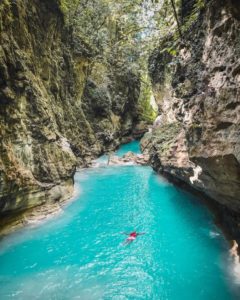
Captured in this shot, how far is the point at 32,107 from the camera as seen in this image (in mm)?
15945

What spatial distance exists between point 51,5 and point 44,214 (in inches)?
649

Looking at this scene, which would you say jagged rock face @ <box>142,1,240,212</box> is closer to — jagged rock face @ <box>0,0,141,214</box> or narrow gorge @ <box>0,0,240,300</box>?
narrow gorge @ <box>0,0,240,300</box>

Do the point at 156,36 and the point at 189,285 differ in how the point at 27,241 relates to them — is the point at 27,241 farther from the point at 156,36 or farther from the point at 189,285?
the point at 156,36

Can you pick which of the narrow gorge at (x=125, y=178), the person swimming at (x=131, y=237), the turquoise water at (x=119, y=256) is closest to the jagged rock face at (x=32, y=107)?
the narrow gorge at (x=125, y=178)

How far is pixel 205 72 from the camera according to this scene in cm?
913

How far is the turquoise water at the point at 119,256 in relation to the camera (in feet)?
30.3

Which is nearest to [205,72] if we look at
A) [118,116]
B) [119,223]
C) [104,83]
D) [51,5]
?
[119,223]

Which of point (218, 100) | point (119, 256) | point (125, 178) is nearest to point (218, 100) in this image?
point (218, 100)

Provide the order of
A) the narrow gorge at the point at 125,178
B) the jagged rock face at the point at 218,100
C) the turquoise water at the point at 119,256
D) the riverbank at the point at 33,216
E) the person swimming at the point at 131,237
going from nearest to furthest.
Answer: the jagged rock face at the point at 218,100 → the narrow gorge at the point at 125,178 → the turquoise water at the point at 119,256 → the person swimming at the point at 131,237 → the riverbank at the point at 33,216

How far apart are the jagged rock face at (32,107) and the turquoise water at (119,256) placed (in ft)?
6.89

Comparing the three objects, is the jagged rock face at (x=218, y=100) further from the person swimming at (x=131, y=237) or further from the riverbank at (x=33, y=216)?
the riverbank at (x=33, y=216)

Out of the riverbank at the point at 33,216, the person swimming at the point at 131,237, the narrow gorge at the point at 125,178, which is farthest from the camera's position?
the riverbank at the point at 33,216

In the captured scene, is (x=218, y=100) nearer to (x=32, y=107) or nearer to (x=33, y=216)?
(x=33, y=216)

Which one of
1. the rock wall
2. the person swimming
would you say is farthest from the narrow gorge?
the person swimming
